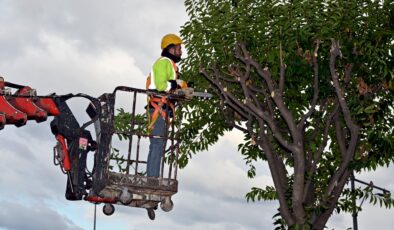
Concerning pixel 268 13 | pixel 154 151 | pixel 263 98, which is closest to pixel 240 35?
pixel 268 13

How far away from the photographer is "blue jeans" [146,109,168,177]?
13492 mm

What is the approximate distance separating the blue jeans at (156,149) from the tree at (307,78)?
4209mm

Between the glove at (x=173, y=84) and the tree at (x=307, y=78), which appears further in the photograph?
the tree at (x=307, y=78)

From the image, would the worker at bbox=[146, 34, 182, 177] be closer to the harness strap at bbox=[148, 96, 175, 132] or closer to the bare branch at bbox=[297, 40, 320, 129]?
the harness strap at bbox=[148, 96, 175, 132]

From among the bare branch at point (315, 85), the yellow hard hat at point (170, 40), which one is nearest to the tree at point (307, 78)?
the bare branch at point (315, 85)

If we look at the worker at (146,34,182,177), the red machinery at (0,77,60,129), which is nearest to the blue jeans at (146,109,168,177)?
the worker at (146,34,182,177)

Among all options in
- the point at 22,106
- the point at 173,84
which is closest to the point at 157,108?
the point at 173,84

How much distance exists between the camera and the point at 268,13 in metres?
18.9

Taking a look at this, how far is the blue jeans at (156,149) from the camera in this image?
1349cm

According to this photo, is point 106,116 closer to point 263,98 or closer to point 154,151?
point 154,151

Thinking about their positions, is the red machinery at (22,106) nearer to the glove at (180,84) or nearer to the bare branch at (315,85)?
the glove at (180,84)

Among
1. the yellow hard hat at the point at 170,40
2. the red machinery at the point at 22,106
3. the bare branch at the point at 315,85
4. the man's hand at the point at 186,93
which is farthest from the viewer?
the bare branch at the point at 315,85

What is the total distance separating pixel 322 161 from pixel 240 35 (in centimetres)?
481

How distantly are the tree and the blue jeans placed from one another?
4.21 m
